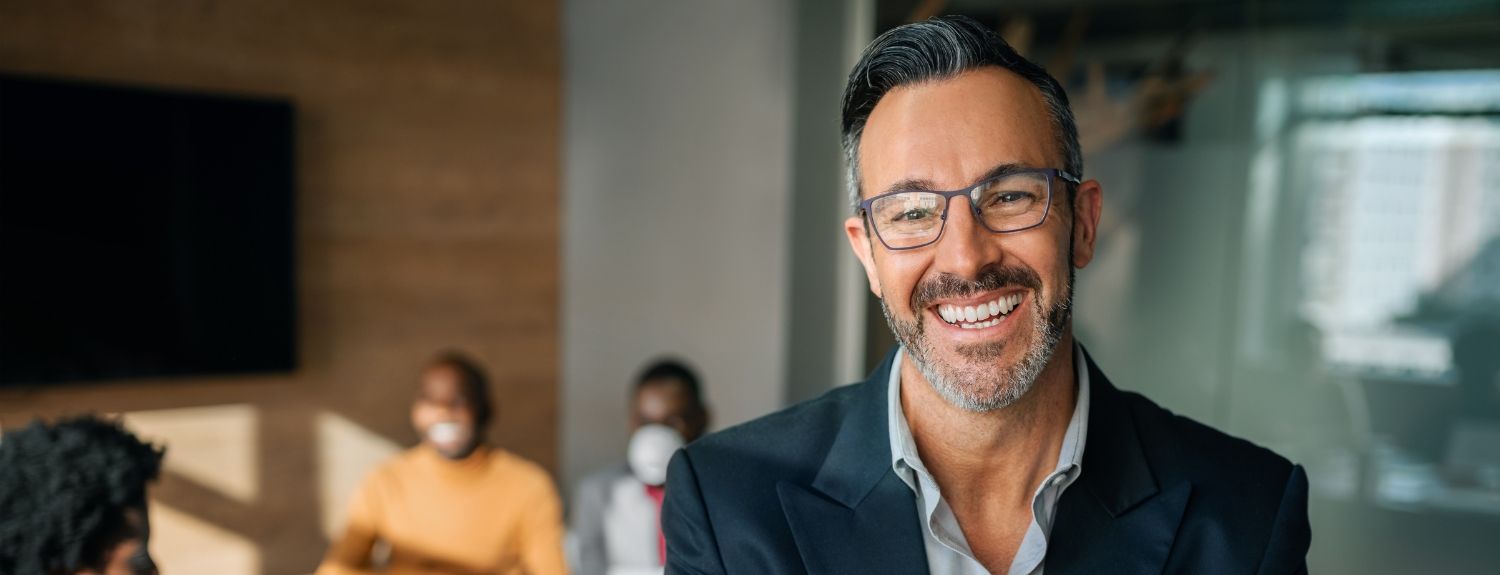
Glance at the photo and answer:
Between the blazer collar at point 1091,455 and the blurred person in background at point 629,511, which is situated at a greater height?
the blazer collar at point 1091,455

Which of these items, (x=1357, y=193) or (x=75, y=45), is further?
(x=75, y=45)

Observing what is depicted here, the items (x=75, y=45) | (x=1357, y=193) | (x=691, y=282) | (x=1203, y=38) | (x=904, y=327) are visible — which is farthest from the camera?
(x=691, y=282)

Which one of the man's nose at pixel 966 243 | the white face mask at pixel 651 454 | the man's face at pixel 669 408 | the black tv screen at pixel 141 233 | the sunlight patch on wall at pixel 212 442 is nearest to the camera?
the man's nose at pixel 966 243

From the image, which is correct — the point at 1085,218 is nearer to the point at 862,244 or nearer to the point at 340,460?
the point at 862,244

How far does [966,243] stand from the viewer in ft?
3.76

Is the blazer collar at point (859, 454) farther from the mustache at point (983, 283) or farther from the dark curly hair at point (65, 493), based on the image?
the dark curly hair at point (65, 493)

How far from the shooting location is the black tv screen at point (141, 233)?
3.52 m

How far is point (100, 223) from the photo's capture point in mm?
3697

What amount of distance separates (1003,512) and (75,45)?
3.46 metres

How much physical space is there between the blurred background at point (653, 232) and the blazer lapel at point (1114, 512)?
7.34ft

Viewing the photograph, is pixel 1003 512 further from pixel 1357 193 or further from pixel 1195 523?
pixel 1357 193

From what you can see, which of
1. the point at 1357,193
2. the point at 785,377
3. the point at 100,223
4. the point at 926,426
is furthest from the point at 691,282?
the point at 926,426

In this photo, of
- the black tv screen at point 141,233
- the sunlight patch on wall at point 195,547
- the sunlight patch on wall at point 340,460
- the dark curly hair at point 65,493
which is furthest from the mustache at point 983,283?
the sunlight patch on wall at point 340,460

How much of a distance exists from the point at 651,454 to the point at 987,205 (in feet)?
6.14
